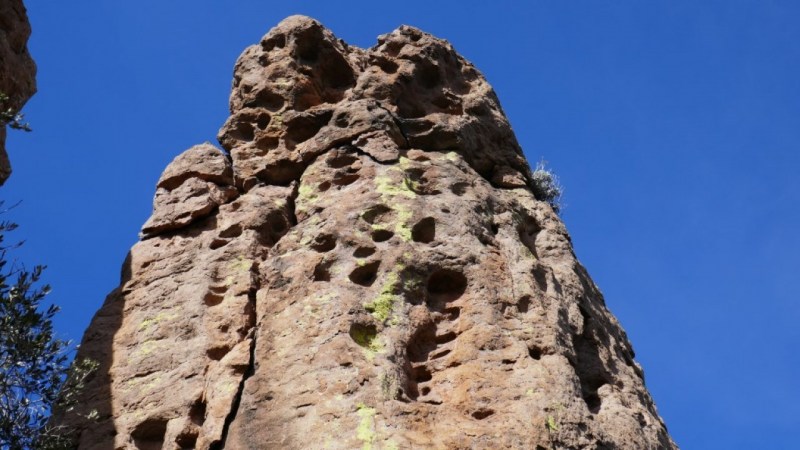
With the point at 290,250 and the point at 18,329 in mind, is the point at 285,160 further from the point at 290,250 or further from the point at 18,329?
the point at 18,329

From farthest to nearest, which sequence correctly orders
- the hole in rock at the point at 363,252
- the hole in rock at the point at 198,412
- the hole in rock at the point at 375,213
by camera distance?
the hole in rock at the point at 375,213 → the hole in rock at the point at 363,252 → the hole in rock at the point at 198,412

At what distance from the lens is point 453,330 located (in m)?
10.6

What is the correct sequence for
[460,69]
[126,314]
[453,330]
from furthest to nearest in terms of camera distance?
1. [460,69]
2. [126,314]
3. [453,330]

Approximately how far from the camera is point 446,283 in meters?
11.1

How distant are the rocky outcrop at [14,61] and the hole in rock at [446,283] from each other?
5.14 m

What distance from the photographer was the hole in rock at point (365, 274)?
10.9 metres

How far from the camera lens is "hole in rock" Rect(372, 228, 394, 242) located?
11.4 m

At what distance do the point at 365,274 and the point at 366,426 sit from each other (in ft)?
7.46

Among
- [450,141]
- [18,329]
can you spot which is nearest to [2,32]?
[18,329]

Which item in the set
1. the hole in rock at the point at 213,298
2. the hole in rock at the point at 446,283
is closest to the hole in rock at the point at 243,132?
the hole in rock at the point at 213,298

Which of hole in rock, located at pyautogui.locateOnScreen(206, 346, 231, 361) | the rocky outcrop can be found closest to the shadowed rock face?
hole in rock, located at pyautogui.locateOnScreen(206, 346, 231, 361)

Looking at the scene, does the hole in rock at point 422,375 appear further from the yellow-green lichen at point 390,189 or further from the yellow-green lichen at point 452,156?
the yellow-green lichen at point 452,156

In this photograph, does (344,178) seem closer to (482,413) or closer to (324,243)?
(324,243)

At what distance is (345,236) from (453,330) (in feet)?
5.50
